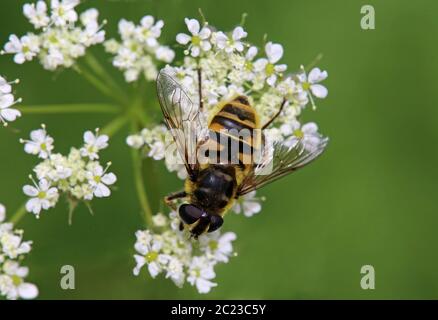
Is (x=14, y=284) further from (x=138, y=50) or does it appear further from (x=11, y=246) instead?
(x=138, y=50)

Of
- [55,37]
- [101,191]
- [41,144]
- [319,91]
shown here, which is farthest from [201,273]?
[55,37]

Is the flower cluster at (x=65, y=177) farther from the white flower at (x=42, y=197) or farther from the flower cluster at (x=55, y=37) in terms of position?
the flower cluster at (x=55, y=37)

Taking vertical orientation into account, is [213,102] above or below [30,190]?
above

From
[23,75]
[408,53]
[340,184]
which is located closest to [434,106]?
[408,53]

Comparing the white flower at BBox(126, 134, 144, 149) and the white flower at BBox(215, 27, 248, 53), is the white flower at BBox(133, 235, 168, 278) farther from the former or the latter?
the white flower at BBox(215, 27, 248, 53)

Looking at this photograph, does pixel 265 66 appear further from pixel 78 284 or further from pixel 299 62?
pixel 78 284

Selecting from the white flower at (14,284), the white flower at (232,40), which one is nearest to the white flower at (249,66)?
the white flower at (232,40)
